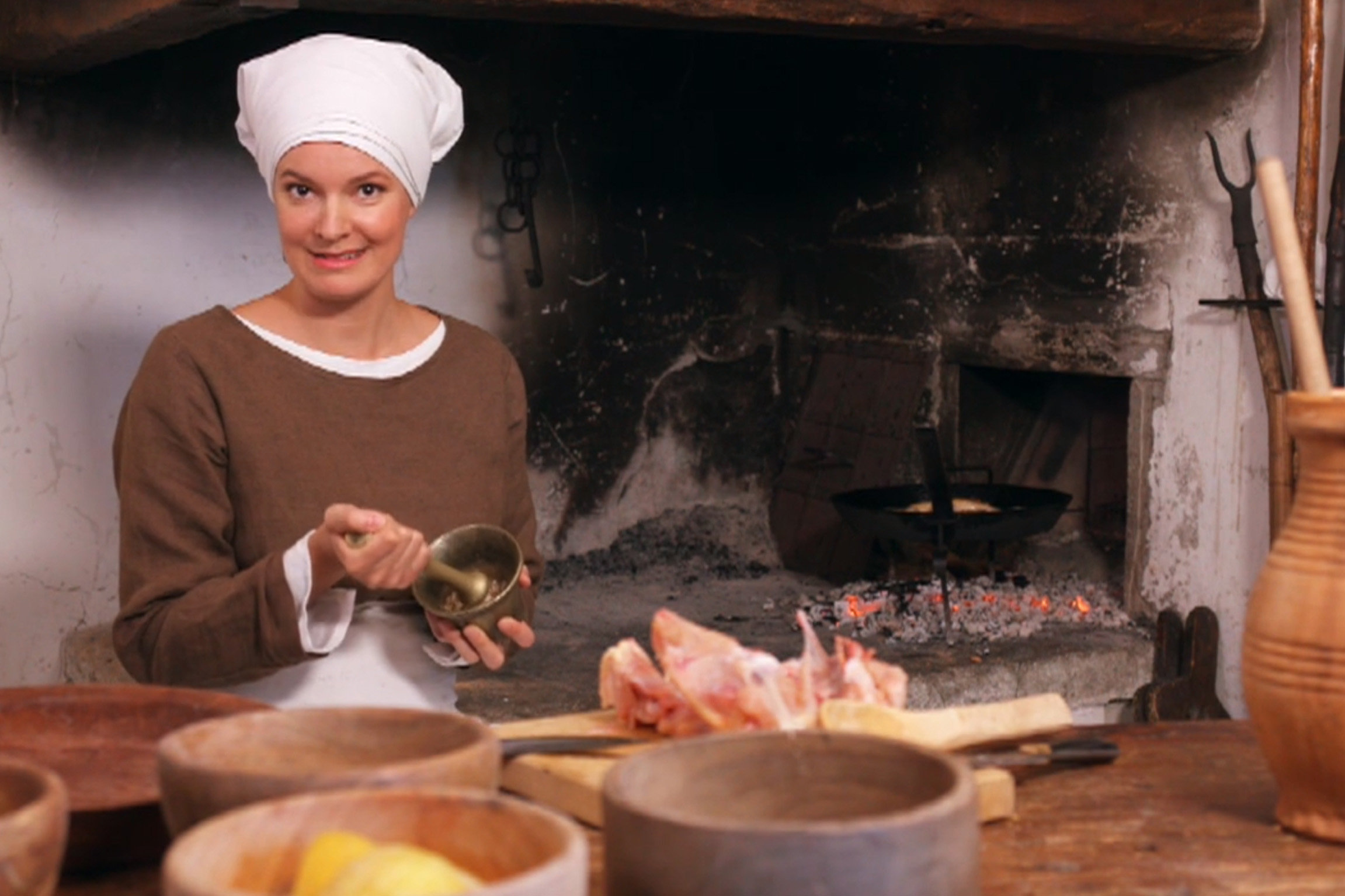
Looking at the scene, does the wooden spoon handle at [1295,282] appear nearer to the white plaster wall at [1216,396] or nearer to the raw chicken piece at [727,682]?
the raw chicken piece at [727,682]

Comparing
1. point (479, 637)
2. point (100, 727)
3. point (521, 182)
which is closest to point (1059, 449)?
point (521, 182)

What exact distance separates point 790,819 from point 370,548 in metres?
0.74

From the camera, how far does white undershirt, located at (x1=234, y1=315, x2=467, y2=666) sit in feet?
5.89

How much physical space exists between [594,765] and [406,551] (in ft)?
1.51

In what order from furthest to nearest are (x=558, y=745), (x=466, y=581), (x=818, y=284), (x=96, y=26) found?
(x=818, y=284) → (x=96, y=26) → (x=466, y=581) → (x=558, y=745)

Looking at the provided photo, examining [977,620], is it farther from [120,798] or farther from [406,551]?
[120,798]

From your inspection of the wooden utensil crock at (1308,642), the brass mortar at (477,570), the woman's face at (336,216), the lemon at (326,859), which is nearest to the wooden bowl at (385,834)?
the lemon at (326,859)

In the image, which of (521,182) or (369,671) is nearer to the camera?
(369,671)

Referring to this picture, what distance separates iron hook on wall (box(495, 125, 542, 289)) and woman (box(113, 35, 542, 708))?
2.23 m

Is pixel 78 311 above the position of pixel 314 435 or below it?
above

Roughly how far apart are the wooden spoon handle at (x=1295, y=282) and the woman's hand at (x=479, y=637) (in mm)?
989

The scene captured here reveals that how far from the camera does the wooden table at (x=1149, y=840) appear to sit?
118 centimetres

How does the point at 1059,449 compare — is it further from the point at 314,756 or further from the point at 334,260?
the point at 314,756

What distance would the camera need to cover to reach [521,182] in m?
4.52
